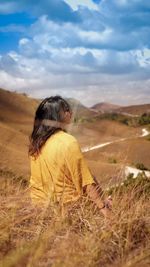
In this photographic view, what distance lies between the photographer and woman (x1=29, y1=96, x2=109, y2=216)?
4.65 meters

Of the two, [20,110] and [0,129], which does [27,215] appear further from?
[20,110]

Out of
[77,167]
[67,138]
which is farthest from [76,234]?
[67,138]

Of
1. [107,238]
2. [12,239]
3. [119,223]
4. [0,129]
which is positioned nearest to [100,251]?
[107,238]

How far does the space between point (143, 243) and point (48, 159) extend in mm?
1174

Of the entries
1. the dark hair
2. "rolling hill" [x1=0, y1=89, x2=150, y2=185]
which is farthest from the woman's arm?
the dark hair

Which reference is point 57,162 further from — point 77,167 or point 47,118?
point 47,118

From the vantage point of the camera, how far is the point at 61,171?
472 cm

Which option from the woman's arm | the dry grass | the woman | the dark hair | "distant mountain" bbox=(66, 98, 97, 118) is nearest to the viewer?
the dry grass

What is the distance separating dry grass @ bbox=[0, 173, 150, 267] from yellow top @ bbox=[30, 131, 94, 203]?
0.14m

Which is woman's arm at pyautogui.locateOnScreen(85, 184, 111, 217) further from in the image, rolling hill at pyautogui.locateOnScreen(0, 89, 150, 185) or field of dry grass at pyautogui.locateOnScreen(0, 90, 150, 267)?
rolling hill at pyautogui.locateOnScreen(0, 89, 150, 185)

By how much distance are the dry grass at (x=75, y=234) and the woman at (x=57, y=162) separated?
13cm

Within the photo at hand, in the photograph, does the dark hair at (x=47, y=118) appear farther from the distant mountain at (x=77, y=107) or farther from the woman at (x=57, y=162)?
the distant mountain at (x=77, y=107)

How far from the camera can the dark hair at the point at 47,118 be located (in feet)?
16.1

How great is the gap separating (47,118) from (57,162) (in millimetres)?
430
